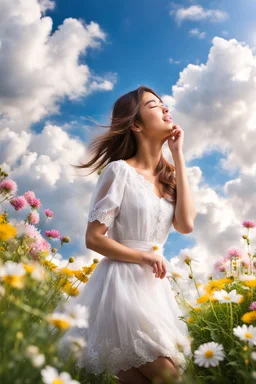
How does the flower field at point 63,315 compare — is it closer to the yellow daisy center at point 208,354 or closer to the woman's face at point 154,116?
the yellow daisy center at point 208,354

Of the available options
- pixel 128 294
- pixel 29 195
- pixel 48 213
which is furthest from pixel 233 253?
pixel 29 195

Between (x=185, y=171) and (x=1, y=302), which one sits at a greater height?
(x=185, y=171)

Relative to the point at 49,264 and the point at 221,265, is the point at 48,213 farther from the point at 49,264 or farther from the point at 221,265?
the point at 221,265

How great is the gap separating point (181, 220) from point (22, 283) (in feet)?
5.82

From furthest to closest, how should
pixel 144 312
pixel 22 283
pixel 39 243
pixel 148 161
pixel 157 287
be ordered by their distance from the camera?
→ pixel 39 243 < pixel 148 161 < pixel 157 287 < pixel 144 312 < pixel 22 283

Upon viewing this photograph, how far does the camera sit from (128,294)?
2582 millimetres

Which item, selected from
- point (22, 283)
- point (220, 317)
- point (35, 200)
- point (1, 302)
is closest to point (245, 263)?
point (220, 317)

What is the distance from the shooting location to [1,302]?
204cm

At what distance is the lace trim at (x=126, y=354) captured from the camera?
2385mm

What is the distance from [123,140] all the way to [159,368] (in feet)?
6.10

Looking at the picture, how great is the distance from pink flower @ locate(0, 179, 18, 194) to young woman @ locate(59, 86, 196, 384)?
60.0 inches

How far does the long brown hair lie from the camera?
3465 mm

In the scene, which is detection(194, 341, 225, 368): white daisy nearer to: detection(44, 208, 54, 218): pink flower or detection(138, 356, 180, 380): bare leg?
detection(138, 356, 180, 380): bare leg

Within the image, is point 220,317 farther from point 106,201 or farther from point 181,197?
point 106,201
